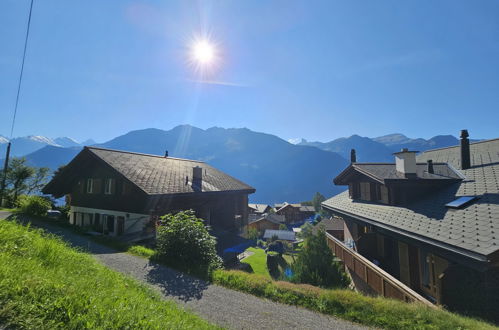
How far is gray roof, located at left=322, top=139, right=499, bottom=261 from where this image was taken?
6082 millimetres

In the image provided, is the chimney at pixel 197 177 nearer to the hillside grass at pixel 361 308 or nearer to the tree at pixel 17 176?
the hillside grass at pixel 361 308

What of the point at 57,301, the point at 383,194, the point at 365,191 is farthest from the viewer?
the point at 365,191

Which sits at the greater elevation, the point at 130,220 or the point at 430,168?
the point at 430,168

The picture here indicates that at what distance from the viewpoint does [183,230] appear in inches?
350

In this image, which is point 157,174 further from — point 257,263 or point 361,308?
point 257,263

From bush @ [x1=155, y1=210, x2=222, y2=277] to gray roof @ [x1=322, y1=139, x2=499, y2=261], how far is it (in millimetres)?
7474

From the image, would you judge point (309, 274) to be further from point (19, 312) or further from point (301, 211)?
point (301, 211)

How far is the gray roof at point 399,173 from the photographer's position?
11016 mm

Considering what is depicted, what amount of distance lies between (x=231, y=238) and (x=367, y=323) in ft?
44.3

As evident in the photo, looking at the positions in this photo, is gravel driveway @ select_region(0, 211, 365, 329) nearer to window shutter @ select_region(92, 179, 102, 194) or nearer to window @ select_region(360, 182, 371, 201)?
window @ select_region(360, 182, 371, 201)

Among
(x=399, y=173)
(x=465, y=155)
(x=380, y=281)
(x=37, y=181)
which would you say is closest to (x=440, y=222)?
(x=380, y=281)

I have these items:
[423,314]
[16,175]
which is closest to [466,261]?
[423,314]

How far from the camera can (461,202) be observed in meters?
8.22

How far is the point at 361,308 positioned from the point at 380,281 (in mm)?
3758
